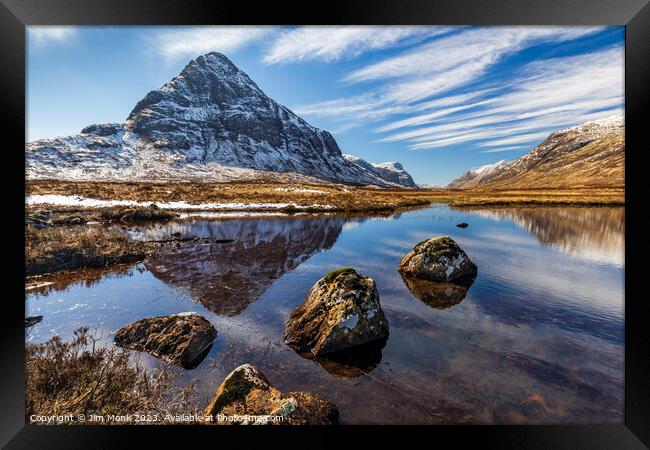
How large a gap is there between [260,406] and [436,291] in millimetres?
8938

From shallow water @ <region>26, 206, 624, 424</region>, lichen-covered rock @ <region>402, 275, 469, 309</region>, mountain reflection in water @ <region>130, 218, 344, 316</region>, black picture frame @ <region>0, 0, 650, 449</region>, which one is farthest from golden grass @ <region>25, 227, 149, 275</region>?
lichen-covered rock @ <region>402, 275, 469, 309</region>

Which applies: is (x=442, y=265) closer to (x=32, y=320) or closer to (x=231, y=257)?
(x=231, y=257)

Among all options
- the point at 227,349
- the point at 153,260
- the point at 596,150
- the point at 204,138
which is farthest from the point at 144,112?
the point at 596,150

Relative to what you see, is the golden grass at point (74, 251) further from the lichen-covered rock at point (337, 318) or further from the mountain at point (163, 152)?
the mountain at point (163, 152)

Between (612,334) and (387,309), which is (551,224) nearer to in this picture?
(612,334)

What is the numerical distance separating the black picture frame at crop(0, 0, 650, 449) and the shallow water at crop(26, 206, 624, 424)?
2.95 feet

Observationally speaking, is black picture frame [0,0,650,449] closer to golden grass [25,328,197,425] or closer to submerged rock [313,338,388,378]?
golden grass [25,328,197,425]

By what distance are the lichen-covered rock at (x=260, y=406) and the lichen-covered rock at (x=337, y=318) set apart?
76.9 inches

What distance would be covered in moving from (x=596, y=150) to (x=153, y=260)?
706 ft

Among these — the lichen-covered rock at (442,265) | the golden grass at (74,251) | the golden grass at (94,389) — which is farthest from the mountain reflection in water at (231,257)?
the lichen-covered rock at (442,265)

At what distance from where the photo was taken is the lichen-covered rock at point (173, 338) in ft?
22.6

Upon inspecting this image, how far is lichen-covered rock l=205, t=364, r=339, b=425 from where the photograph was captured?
474 cm

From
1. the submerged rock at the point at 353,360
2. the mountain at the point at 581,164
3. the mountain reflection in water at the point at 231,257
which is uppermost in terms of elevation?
the mountain at the point at 581,164

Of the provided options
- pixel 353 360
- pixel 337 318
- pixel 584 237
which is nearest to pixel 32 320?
pixel 337 318
